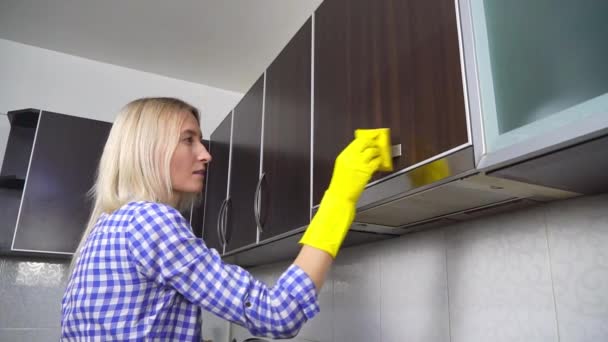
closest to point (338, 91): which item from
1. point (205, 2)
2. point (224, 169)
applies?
point (224, 169)

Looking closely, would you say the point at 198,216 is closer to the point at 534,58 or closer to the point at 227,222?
the point at 227,222

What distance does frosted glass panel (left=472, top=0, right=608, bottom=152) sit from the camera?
68 cm

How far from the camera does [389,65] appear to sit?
938mm

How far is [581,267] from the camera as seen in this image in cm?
85

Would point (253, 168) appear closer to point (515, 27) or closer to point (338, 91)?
point (338, 91)

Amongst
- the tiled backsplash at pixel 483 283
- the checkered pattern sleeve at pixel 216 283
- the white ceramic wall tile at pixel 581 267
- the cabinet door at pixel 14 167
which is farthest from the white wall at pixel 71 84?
the white ceramic wall tile at pixel 581 267

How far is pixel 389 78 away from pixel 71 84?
2.17 meters

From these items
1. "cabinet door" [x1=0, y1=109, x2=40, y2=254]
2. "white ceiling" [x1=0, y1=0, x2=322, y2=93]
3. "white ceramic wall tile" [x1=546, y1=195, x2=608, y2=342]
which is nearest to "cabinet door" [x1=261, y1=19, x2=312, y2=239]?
"white ceramic wall tile" [x1=546, y1=195, x2=608, y2=342]

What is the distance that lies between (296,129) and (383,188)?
50 cm

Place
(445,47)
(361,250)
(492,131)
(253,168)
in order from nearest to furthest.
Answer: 1. (492,131)
2. (445,47)
3. (361,250)
4. (253,168)

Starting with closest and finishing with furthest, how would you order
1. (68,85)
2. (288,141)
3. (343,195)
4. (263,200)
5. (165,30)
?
(343,195)
(288,141)
(263,200)
(165,30)
(68,85)

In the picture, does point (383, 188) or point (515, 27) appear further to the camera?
point (383, 188)

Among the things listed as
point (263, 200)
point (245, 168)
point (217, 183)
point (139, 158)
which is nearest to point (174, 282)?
point (139, 158)

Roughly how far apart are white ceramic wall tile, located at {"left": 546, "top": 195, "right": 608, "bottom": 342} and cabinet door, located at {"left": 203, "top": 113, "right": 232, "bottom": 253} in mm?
1297
